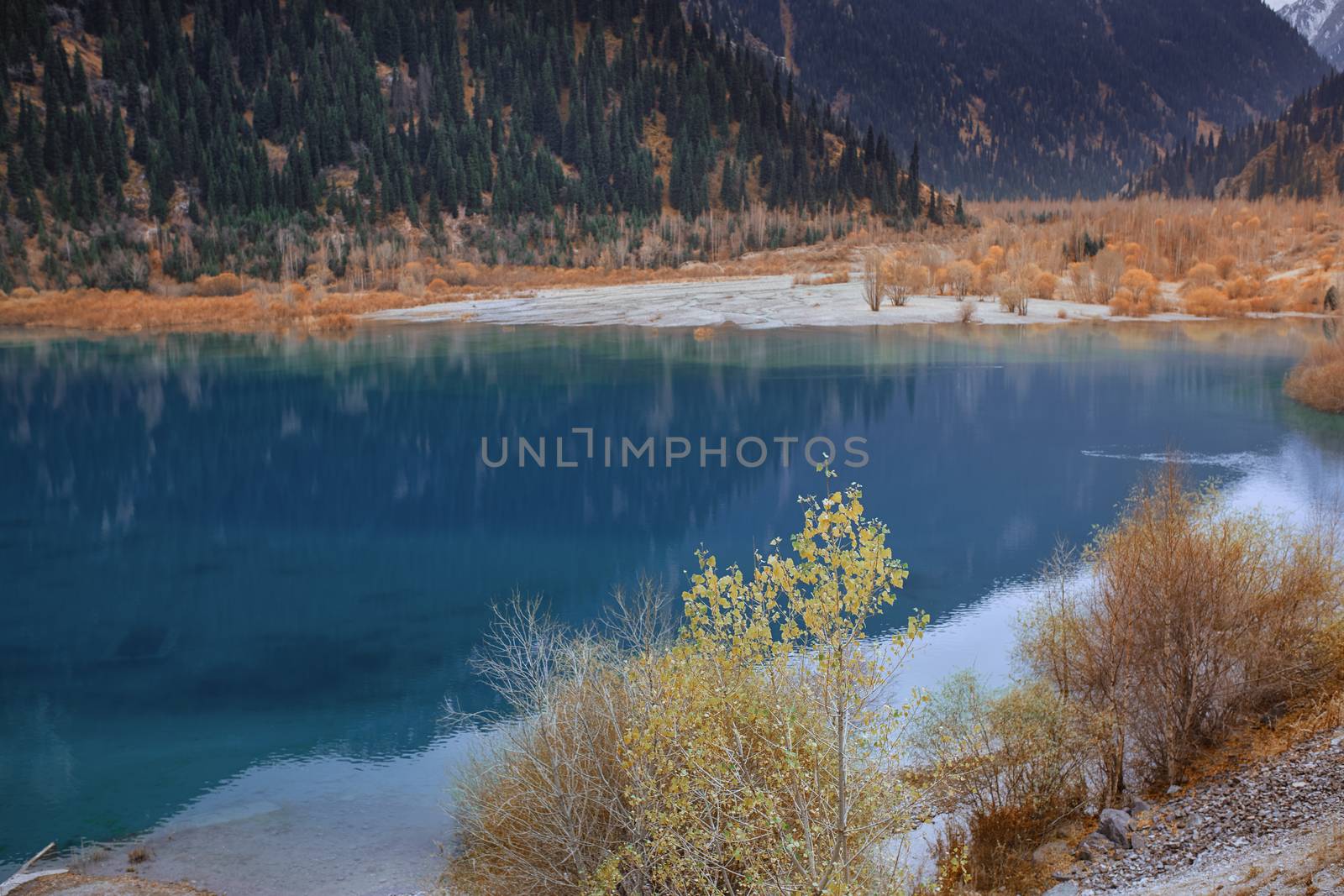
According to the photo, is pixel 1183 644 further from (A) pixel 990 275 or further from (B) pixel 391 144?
(B) pixel 391 144

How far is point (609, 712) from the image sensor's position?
6.70 meters

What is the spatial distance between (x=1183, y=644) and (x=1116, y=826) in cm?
164

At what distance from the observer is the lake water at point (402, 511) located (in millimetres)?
9406

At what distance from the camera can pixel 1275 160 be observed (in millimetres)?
105125

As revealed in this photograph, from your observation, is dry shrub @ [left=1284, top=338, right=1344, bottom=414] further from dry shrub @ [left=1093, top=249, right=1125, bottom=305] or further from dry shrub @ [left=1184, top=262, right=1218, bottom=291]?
dry shrub @ [left=1184, top=262, right=1218, bottom=291]

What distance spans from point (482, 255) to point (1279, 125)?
90.5 metres

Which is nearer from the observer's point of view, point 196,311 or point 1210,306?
point 1210,306

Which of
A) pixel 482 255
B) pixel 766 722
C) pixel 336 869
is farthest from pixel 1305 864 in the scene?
pixel 482 255

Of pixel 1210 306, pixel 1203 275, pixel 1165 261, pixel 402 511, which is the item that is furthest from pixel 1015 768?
pixel 1165 261

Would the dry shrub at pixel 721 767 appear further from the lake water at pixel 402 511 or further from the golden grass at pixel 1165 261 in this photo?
the golden grass at pixel 1165 261

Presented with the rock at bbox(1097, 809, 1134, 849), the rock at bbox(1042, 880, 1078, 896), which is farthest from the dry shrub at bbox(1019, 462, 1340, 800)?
the rock at bbox(1042, 880, 1078, 896)

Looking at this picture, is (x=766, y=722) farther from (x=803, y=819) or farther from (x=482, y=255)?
(x=482, y=255)

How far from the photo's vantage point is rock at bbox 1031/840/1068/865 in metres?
7.41

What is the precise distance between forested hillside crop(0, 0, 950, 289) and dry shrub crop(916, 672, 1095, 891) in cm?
5782
